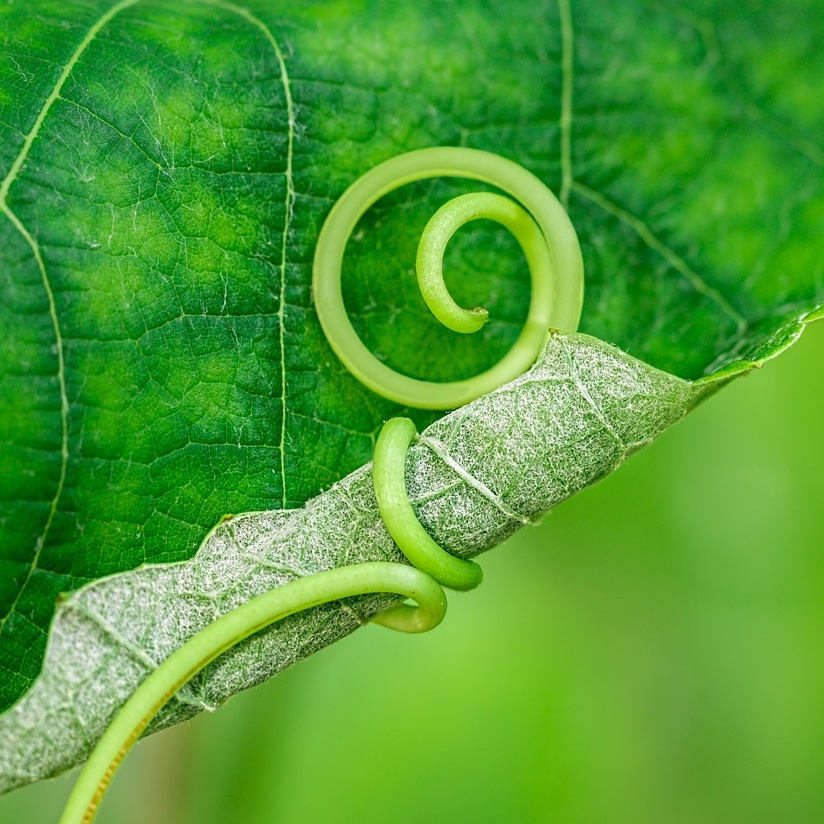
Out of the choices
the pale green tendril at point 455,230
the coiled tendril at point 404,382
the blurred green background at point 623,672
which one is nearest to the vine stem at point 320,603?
the coiled tendril at point 404,382

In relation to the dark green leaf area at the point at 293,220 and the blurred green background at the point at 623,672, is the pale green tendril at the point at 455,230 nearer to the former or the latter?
the dark green leaf area at the point at 293,220

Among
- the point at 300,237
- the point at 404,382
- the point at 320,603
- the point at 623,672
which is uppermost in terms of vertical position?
the point at 300,237

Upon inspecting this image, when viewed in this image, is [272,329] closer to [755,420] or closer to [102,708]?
[102,708]

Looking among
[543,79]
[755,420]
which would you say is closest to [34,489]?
[543,79]

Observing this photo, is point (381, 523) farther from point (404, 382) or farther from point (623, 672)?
point (623, 672)

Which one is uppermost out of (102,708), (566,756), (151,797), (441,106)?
(441,106)

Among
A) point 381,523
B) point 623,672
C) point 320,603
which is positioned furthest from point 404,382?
point 623,672

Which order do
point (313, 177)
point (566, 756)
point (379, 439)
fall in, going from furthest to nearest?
point (566, 756) < point (313, 177) < point (379, 439)
